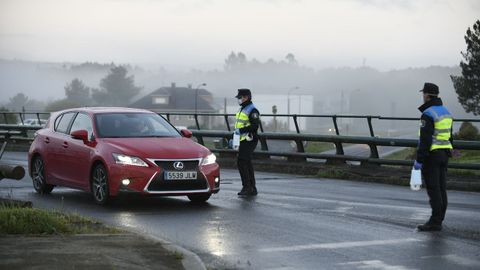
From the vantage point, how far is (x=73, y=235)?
29.2 ft

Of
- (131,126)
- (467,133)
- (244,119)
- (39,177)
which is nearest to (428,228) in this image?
(244,119)

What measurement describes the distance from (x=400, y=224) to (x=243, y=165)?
4.07 metres

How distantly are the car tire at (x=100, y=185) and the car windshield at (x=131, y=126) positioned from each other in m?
0.63

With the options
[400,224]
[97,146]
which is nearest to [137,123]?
[97,146]

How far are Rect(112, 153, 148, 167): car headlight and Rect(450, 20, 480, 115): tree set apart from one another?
46.2 metres

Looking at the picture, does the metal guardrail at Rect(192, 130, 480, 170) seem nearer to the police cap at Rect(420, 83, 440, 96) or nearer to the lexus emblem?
the police cap at Rect(420, 83, 440, 96)

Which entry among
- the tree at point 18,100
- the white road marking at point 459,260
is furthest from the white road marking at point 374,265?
the tree at point 18,100

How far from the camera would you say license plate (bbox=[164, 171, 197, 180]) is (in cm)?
1218

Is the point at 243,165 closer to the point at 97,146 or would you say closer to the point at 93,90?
the point at 97,146

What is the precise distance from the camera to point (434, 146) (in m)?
10.6

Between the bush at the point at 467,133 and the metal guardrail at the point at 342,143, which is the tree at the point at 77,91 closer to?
the bush at the point at 467,133

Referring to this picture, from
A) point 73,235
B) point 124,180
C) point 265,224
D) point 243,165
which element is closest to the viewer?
point 73,235

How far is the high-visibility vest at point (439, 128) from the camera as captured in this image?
417 inches

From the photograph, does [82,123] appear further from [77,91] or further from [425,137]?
[77,91]
